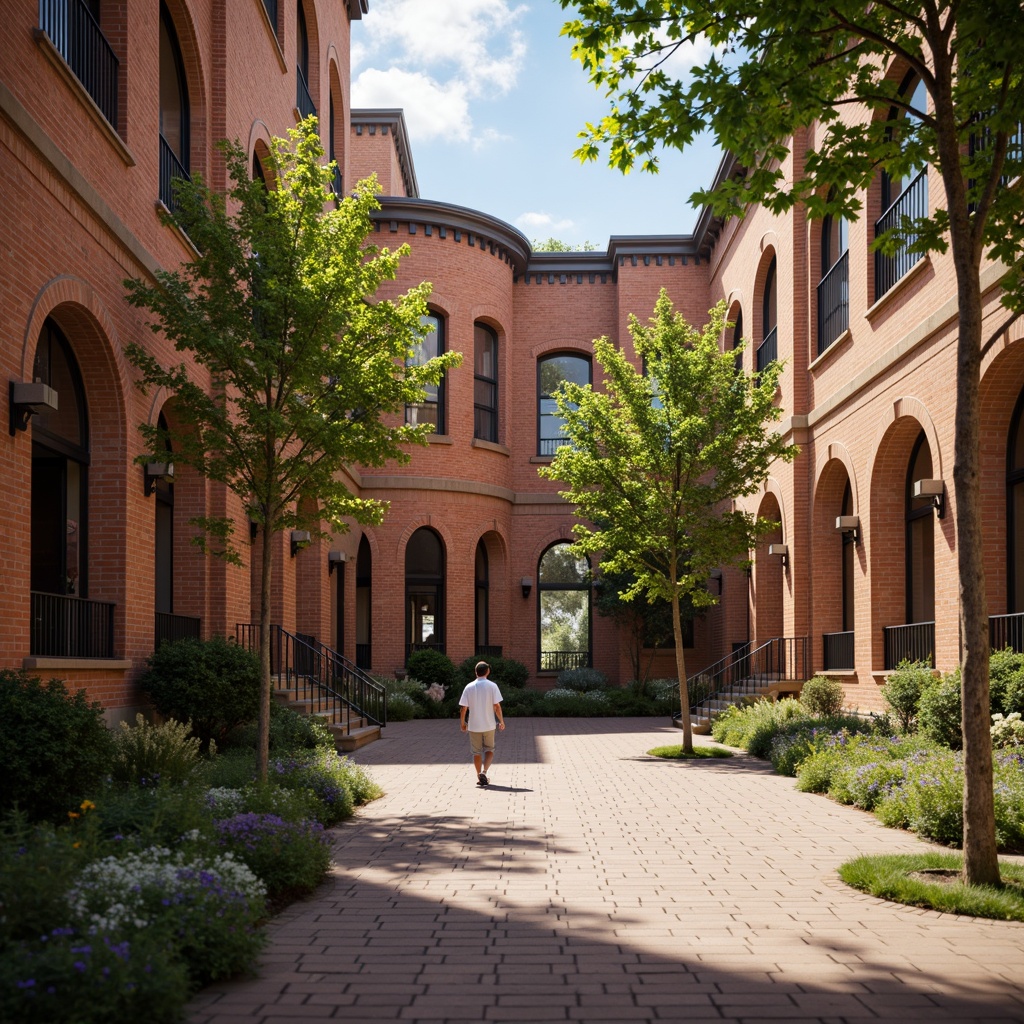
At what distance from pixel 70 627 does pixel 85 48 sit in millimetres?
5951

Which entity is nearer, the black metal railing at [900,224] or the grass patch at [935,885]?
the grass patch at [935,885]

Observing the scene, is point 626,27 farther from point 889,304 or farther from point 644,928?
point 889,304

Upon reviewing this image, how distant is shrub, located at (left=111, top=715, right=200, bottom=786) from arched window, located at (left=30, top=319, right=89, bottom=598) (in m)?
1.92

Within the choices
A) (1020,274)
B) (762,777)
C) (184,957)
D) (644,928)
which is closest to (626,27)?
(1020,274)

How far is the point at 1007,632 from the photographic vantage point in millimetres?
13344

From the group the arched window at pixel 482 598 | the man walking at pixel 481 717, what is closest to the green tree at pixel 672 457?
the man walking at pixel 481 717

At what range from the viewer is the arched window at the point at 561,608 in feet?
101

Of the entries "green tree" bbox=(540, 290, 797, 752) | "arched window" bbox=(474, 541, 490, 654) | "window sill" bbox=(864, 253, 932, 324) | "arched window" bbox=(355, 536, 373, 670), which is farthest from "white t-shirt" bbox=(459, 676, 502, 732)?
"arched window" bbox=(474, 541, 490, 654)

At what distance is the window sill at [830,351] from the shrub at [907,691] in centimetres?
641

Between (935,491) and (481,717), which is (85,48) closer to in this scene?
(481,717)

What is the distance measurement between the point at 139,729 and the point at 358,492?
57.4 ft

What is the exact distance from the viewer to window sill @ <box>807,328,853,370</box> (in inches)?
749

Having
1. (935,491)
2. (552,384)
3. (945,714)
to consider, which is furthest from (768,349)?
(945,714)

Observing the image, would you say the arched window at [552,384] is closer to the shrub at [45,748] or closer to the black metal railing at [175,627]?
the black metal railing at [175,627]
